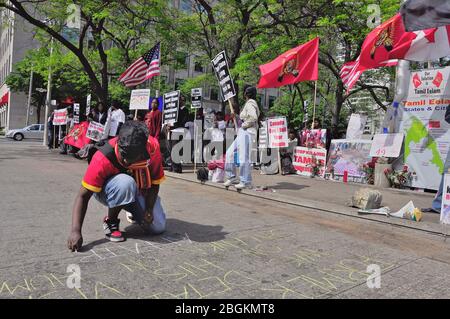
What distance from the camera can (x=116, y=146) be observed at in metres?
3.95

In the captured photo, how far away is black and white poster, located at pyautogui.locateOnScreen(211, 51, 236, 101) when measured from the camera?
9258 millimetres

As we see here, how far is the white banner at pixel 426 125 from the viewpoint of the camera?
28.6 feet

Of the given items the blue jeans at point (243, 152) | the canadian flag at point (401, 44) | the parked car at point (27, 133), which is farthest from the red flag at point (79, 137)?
the parked car at point (27, 133)

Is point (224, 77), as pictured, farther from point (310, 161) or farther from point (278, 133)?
point (310, 161)

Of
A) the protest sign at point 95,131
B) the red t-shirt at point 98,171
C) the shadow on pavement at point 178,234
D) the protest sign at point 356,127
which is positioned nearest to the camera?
the red t-shirt at point 98,171

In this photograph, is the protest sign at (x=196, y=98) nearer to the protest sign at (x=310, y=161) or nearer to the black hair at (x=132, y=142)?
the protest sign at (x=310, y=161)

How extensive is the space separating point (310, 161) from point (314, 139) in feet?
2.36

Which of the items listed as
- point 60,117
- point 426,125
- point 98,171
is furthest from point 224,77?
point 60,117

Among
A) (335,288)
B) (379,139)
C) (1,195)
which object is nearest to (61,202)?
(1,195)

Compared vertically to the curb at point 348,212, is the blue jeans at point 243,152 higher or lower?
higher

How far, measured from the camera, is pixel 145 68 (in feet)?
43.3

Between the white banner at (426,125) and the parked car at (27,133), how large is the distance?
30.9 metres

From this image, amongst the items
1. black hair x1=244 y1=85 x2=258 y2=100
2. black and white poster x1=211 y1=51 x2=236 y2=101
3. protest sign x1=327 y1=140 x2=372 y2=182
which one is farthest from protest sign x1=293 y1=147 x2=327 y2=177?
black hair x1=244 y1=85 x2=258 y2=100

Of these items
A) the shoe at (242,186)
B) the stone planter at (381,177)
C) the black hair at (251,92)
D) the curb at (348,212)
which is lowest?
the curb at (348,212)
